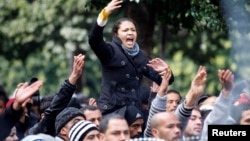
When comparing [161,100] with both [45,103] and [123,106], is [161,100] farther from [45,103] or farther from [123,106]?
[45,103]

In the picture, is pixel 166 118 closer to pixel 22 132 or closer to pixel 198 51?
pixel 22 132

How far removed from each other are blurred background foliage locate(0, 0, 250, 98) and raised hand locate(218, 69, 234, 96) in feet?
7.88

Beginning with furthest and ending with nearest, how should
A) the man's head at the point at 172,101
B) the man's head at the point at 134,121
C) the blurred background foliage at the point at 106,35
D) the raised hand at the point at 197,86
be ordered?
the blurred background foliage at the point at 106,35 → the man's head at the point at 172,101 → the man's head at the point at 134,121 → the raised hand at the point at 197,86

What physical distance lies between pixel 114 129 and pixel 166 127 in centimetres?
51

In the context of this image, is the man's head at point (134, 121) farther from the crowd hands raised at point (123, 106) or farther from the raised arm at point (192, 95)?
the raised arm at point (192, 95)

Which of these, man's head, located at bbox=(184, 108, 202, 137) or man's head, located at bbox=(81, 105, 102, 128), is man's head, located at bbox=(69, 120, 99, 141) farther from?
man's head, located at bbox=(184, 108, 202, 137)

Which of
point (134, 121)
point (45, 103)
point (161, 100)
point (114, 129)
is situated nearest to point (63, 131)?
point (134, 121)

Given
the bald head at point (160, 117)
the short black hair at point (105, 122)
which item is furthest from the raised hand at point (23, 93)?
the bald head at point (160, 117)

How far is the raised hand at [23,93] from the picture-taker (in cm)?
1345

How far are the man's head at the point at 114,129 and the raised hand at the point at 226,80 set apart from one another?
3.56 feet

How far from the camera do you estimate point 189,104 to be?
1371cm

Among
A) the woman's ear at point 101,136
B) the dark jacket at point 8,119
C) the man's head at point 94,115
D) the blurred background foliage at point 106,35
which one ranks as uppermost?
the blurred background foliage at point 106,35

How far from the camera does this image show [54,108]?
1459 centimetres

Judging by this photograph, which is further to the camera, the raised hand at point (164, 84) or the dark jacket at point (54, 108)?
the dark jacket at point (54, 108)
